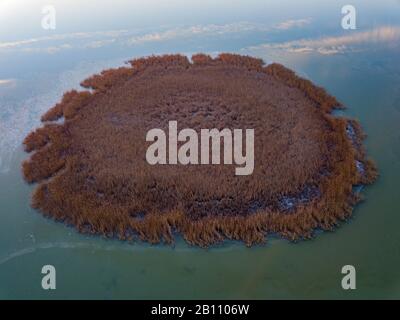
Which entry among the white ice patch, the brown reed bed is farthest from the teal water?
the brown reed bed

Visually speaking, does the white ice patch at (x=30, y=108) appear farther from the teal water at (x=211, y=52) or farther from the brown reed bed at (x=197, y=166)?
the brown reed bed at (x=197, y=166)

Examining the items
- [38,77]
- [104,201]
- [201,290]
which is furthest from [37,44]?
[201,290]

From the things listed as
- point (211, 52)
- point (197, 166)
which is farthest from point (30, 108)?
point (211, 52)

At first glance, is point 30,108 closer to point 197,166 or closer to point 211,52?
point 197,166

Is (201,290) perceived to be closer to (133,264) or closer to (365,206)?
(133,264)

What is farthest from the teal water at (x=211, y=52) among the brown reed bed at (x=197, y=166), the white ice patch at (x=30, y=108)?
the brown reed bed at (x=197, y=166)

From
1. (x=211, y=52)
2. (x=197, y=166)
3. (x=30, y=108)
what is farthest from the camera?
(x=211, y=52)
